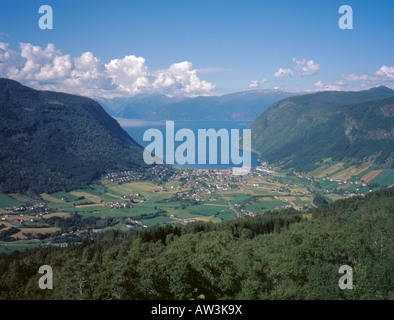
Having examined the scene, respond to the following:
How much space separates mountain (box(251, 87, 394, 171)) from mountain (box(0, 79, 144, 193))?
6319 cm

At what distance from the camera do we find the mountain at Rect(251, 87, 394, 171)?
103 meters

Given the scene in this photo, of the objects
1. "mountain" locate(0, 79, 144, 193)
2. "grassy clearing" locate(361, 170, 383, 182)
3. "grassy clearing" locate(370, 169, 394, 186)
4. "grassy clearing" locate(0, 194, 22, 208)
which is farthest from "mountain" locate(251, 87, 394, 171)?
"grassy clearing" locate(0, 194, 22, 208)

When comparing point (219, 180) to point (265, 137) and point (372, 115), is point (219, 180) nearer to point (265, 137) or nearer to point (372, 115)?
point (372, 115)

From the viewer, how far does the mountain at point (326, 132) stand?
102812 millimetres

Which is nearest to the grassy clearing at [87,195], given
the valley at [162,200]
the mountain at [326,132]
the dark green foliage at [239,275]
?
the valley at [162,200]

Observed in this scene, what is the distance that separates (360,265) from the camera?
14.0 metres

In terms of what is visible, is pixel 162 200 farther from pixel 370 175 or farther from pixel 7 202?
pixel 370 175

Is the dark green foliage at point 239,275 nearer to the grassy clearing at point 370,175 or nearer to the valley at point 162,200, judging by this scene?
the valley at point 162,200

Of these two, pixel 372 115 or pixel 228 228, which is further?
pixel 372 115

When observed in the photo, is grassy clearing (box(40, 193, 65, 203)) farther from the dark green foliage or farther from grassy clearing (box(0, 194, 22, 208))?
the dark green foliage

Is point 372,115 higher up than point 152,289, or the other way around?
point 372,115
